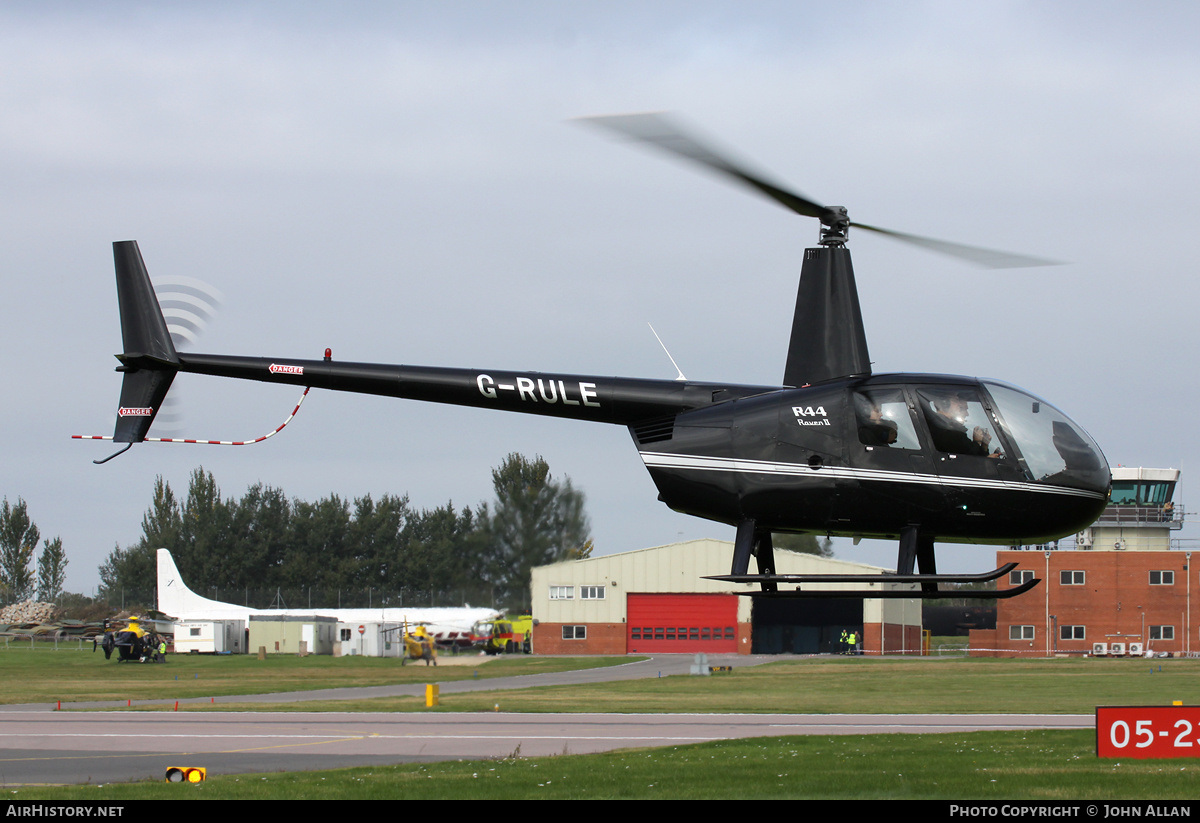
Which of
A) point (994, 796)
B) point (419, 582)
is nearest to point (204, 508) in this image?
point (419, 582)

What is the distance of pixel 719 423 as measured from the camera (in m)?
12.6

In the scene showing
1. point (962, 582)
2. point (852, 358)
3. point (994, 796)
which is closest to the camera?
point (962, 582)

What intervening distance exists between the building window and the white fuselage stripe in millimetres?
61448

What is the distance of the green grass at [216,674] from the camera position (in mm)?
43500

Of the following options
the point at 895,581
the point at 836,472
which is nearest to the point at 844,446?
the point at 836,472

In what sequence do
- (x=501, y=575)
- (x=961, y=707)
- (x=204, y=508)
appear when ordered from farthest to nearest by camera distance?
(x=204, y=508), (x=501, y=575), (x=961, y=707)

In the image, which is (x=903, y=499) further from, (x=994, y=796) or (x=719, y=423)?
(x=994, y=796)

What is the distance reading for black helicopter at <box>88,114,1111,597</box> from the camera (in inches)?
460

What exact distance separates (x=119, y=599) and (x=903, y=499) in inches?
3669

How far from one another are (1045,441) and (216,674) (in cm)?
4875

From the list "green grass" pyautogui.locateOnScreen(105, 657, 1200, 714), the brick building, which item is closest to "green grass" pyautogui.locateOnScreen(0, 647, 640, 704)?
"green grass" pyautogui.locateOnScreen(105, 657, 1200, 714)

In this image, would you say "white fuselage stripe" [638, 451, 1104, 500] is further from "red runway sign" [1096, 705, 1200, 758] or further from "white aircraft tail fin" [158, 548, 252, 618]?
"white aircraft tail fin" [158, 548, 252, 618]

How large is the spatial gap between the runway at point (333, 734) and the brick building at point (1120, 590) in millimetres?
39497

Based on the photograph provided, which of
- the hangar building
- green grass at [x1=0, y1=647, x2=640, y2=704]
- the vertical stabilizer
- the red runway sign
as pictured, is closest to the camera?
the vertical stabilizer
